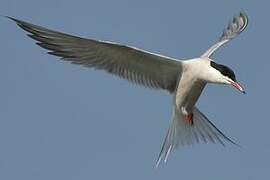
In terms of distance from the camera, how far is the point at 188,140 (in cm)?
1184

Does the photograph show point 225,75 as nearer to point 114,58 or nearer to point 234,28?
point 114,58

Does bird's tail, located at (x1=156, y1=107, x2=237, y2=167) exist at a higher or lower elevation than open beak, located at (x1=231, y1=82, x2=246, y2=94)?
lower

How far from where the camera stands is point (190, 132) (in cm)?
1180

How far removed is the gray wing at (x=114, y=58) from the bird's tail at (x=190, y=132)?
623 mm

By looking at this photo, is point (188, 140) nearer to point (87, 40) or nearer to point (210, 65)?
point (210, 65)

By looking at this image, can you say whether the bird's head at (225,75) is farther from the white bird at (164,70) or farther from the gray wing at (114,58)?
the gray wing at (114,58)

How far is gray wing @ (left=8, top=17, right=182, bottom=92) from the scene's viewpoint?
9.90 metres

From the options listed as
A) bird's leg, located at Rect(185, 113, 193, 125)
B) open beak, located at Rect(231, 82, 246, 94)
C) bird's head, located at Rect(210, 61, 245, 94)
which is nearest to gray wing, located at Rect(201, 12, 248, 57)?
bird's leg, located at Rect(185, 113, 193, 125)

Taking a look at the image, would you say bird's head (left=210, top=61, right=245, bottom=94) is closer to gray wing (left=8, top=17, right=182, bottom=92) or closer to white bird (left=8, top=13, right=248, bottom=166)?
white bird (left=8, top=13, right=248, bottom=166)

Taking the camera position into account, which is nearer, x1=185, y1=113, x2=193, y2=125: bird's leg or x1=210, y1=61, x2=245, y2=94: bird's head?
x1=210, y1=61, x2=245, y2=94: bird's head

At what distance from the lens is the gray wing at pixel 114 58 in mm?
9898

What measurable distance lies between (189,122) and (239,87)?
4.30ft

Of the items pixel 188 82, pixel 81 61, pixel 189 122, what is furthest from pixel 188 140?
pixel 81 61

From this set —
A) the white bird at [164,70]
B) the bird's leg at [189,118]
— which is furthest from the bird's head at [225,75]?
the bird's leg at [189,118]
